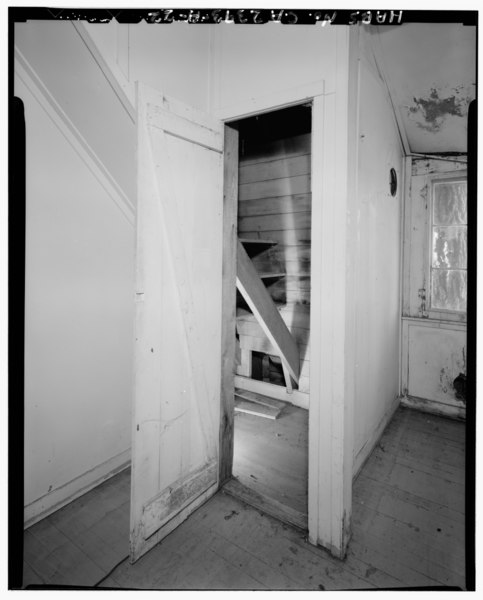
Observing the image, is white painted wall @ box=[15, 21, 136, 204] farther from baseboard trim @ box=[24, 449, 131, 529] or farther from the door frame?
baseboard trim @ box=[24, 449, 131, 529]

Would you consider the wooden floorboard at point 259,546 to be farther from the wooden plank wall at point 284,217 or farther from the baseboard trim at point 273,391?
the wooden plank wall at point 284,217

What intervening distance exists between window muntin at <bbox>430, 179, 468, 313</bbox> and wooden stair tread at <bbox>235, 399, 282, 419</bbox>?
173 cm

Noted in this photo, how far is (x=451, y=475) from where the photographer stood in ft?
7.09

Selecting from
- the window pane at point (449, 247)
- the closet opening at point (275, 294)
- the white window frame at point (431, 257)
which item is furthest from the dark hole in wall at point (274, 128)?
the window pane at point (449, 247)

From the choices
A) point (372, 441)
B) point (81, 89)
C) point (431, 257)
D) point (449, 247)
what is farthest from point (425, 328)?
point (81, 89)

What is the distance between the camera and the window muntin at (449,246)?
2.98 m

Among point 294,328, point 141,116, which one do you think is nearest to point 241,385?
point 294,328

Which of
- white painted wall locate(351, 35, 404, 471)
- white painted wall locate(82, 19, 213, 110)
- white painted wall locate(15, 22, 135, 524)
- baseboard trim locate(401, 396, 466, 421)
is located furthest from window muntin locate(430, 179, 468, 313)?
white painted wall locate(15, 22, 135, 524)

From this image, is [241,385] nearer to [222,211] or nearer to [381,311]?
[381,311]

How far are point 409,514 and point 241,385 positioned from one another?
192cm

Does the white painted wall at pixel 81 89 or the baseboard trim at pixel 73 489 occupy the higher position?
the white painted wall at pixel 81 89

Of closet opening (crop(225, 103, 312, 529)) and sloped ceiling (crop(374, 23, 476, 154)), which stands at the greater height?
sloped ceiling (crop(374, 23, 476, 154))

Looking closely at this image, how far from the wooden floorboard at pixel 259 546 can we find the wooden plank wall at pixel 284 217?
1325mm

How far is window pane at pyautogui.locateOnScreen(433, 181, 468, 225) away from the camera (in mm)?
2971
